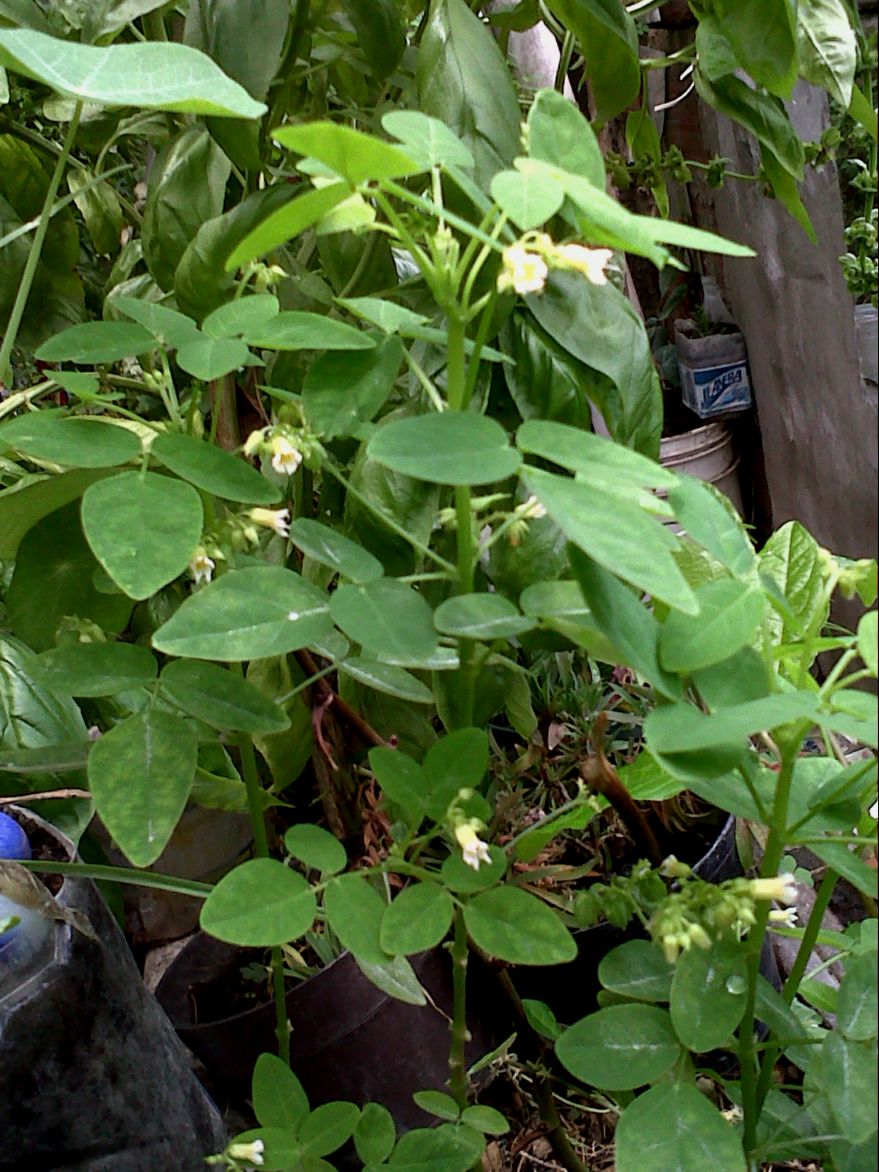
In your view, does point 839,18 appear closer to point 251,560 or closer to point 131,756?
point 251,560

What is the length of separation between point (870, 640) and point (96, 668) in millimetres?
344

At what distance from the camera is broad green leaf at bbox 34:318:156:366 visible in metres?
0.48

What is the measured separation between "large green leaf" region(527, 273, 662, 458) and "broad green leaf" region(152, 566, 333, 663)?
22 centimetres

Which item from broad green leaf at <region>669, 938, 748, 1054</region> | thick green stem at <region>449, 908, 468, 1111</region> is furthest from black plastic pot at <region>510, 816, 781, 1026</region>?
broad green leaf at <region>669, 938, 748, 1054</region>

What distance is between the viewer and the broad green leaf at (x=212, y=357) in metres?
0.44

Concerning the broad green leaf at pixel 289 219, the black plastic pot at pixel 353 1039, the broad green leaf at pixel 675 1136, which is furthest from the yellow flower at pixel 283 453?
the black plastic pot at pixel 353 1039

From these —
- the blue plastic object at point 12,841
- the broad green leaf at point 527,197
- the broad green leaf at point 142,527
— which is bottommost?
the blue plastic object at point 12,841

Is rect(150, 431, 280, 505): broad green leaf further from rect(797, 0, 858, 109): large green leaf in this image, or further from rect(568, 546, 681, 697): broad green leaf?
rect(797, 0, 858, 109): large green leaf

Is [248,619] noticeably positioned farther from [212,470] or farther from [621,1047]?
[621,1047]

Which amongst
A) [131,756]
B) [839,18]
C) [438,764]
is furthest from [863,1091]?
[839,18]

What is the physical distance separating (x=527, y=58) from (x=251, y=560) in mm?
606

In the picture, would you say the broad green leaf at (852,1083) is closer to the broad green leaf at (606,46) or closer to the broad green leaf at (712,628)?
the broad green leaf at (712,628)

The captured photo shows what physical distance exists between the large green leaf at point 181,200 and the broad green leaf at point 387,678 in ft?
1.09

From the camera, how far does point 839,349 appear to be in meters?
0.43
